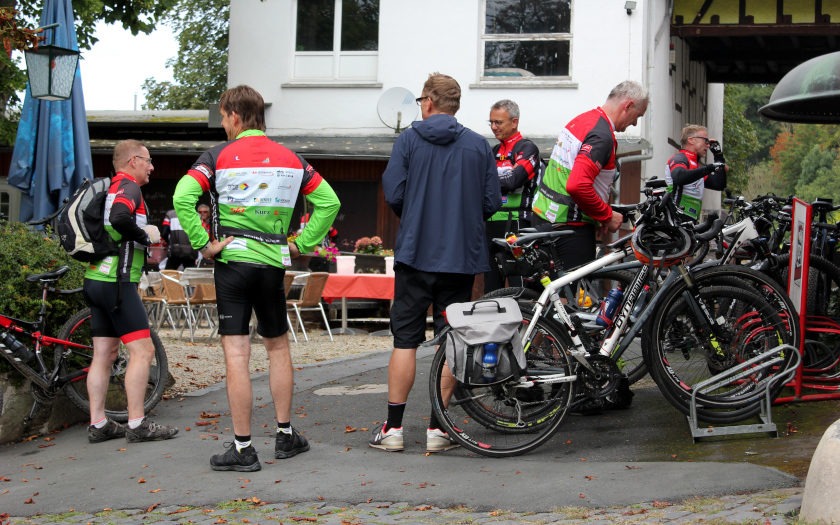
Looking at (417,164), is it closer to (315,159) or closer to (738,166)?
(315,159)

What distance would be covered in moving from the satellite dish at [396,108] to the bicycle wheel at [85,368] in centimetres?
1458

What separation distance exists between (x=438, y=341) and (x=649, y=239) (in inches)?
51.9

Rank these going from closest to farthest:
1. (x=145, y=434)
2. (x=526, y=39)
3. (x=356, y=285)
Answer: (x=145, y=434) < (x=356, y=285) < (x=526, y=39)

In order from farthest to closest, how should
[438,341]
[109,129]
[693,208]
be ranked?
[109,129] → [693,208] → [438,341]

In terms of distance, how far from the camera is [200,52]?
1918 inches

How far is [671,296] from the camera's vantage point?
21.5 ft

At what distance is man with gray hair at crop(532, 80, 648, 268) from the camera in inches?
274

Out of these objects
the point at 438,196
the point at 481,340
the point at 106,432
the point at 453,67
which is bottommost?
the point at 106,432

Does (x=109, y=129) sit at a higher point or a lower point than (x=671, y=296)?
higher

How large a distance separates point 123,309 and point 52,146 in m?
4.99

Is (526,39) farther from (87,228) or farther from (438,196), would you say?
(438,196)

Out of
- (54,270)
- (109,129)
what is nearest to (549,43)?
(109,129)

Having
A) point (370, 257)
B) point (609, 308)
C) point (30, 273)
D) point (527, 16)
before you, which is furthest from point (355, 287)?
point (609, 308)

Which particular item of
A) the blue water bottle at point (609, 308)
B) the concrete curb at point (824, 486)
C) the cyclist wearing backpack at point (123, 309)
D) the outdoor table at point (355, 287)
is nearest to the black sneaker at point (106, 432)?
the cyclist wearing backpack at point (123, 309)
